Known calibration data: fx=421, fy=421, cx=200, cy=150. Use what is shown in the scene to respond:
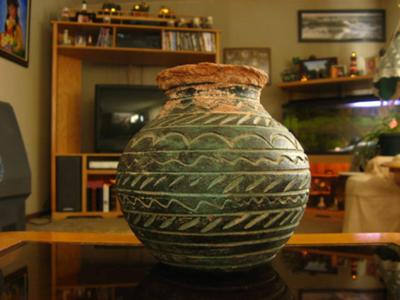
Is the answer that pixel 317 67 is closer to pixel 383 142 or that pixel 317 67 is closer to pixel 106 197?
pixel 383 142

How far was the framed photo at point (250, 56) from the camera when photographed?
433 centimetres

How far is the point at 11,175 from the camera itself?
75.9 inches

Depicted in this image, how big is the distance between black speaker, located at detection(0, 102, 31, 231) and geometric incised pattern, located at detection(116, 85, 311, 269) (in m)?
1.51

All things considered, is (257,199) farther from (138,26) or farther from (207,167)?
(138,26)

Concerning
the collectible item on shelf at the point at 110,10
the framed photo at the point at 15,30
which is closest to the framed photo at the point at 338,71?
the collectible item on shelf at the point at 110,10

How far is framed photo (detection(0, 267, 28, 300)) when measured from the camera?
15.4 inches

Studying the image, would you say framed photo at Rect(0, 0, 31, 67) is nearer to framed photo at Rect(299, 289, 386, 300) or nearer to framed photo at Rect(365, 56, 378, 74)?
framed photo at Rect(299, 289, 386, 300)

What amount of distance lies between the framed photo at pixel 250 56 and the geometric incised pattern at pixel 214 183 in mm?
3992

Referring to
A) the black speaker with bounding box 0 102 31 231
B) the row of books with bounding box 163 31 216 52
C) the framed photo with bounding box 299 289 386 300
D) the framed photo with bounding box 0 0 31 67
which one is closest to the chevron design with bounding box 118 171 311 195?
the framed photo with bounding box 299 289 386 300

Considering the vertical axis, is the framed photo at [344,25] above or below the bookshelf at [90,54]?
above

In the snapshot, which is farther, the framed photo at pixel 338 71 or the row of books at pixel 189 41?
the framed photo at pixel 338 71

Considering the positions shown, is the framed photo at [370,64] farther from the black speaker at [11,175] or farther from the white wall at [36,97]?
the black speaker at [11,175]

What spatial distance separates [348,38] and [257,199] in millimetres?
4412

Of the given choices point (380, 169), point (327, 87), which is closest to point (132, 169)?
point (380, 169)
